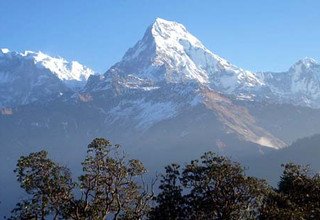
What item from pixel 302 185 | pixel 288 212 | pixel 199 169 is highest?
pixel 199 169

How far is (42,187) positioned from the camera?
67062 millimetres

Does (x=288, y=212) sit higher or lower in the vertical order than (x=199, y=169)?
lower

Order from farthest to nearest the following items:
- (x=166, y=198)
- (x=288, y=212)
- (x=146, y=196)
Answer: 1. (x=166, y=198)
2. (x=146, y=196)
3. (x=288, y=212)

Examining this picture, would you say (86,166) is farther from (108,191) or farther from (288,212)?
(288,212)


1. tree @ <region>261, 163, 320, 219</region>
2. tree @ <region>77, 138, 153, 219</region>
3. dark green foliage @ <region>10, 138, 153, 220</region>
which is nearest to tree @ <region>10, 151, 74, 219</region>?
dark green foliage @ <region>10, 138, 153, 220</region>

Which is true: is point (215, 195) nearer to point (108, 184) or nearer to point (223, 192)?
point (223, 192)

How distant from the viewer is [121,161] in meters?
70.4

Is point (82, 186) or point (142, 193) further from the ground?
point (82, 186)

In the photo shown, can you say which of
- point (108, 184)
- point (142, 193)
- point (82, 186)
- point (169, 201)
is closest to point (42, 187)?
point (82, 186)

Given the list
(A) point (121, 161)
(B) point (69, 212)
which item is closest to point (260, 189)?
(A) point (121, 161)

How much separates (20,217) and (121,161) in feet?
47.0

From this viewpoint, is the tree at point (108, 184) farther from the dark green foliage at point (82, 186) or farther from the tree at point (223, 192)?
the tree at point (223, 192)

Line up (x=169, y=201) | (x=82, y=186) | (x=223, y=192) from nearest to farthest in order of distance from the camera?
1. (x=82, y=186)
2. (x=223, y=192)
3. (x=169, y=201)

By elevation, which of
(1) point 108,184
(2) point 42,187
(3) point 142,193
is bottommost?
(3) point 142,193
